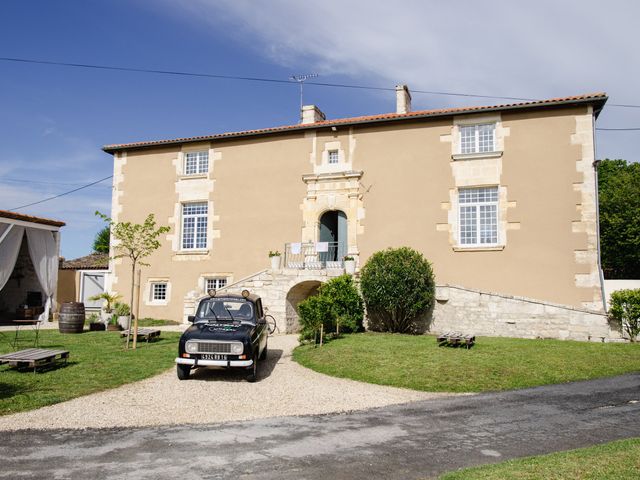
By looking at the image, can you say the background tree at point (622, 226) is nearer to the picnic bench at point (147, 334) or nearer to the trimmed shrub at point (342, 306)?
the trimmed shrub at point (342, 306)

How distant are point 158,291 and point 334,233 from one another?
25.6 feet

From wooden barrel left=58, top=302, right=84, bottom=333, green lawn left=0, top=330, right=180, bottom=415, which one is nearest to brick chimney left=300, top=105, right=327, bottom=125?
green lawn left=0, top=330, right=180, bottom=415

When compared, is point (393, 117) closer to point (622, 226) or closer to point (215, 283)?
point (215, 283)

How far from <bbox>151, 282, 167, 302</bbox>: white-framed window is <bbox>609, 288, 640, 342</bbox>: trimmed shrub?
1617cm

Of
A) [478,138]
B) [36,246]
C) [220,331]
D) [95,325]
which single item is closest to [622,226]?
[478,138]

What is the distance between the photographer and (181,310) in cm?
1995

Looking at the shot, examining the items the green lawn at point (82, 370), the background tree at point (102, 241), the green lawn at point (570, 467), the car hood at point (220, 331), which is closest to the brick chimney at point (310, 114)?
the green lawn at point (82, 370)

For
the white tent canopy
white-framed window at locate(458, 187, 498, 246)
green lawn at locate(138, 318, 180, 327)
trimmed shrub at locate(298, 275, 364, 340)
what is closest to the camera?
trimmed shrub at locate(298, 275, 364, 340)

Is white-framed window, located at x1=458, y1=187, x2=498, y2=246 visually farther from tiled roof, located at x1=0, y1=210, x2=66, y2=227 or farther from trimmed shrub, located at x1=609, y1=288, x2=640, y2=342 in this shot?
tiled roof, located at x1=0, y1=210, x2=66, y2=227

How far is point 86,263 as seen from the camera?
94.8 ft

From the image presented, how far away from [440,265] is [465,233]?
1.42 metres

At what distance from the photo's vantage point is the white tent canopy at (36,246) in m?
18.0

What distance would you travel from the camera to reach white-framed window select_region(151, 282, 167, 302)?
2061cm

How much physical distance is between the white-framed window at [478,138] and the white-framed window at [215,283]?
34.1 feet
